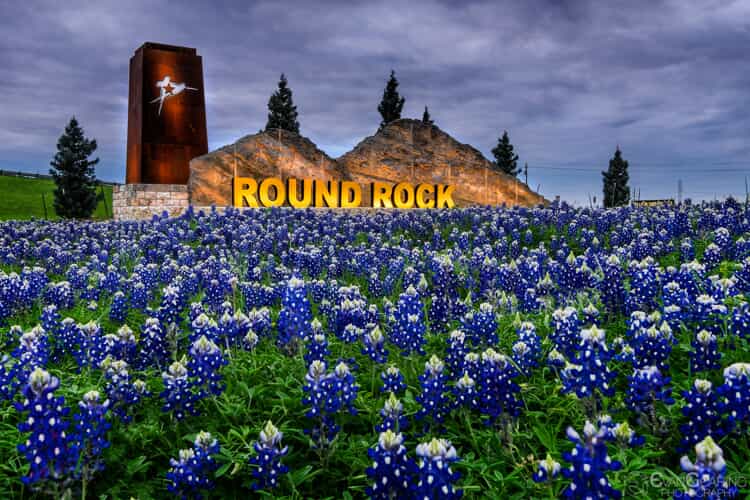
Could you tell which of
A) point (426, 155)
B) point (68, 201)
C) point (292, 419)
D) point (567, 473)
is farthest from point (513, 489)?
point (68, 201)

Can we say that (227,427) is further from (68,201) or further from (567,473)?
(68,201)

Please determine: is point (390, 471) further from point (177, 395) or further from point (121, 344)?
point (121, 344)

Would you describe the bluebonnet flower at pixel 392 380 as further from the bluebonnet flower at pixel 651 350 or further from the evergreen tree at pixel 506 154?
the evergreen tree at pixel 506 154

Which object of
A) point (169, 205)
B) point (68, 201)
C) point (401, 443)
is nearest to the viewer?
point (401, 443)

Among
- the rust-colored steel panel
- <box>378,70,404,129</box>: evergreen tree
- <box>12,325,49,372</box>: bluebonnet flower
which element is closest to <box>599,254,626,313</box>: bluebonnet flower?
<box>12,325,49,372</box>: bluebonnet flower

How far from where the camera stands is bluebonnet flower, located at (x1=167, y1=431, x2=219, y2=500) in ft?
10.9

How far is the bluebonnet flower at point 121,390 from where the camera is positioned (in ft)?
13.3

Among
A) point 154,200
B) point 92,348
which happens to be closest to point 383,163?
point 154,200

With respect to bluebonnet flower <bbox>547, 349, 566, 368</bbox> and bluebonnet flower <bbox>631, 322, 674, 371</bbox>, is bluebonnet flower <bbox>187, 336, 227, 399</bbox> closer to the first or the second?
bluebonnet flower <bbox>547, 349, 566, 368</bbox>

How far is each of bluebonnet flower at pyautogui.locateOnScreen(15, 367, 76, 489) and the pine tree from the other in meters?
50.3

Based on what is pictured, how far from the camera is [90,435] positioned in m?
3.41

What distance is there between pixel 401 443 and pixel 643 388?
1673 millimetres

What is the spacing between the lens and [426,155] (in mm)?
30312

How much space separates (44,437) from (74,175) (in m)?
52.2
